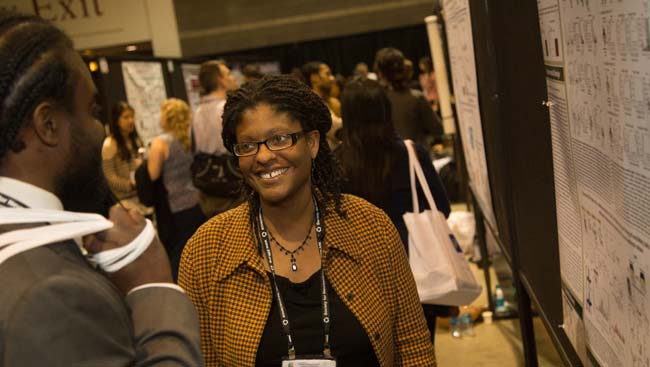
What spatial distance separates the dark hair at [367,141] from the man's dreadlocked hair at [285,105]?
47.3 inches

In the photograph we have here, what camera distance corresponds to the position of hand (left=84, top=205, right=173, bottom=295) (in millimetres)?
1294

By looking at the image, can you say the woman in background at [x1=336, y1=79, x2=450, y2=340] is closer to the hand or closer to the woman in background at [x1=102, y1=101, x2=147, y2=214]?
the hand

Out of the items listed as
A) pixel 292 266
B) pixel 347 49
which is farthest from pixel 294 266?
pixel 347 49

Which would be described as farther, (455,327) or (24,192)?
(455,327)

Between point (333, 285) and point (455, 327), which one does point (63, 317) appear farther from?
point (455, 327)

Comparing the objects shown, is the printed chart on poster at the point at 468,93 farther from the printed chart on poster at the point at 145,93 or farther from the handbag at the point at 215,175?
the printed chart on poster at the point at 145,93

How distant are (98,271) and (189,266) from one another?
111cm

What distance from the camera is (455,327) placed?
5406 mm

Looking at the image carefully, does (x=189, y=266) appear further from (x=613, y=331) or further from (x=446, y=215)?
(x=446, y=215)

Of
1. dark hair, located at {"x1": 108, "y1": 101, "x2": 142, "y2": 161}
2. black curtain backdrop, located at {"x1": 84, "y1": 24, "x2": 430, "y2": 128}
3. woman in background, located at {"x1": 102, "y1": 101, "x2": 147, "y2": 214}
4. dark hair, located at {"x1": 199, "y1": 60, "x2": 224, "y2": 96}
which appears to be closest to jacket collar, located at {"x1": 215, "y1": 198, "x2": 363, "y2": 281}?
dark hair, located at {"x1": 199, "y1": 60, "x2": 224, "y2": 96}

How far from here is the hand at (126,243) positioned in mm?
1294

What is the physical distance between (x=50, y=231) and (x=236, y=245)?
3.86ft

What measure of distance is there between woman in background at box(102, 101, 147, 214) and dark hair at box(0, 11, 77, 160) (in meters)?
5.46

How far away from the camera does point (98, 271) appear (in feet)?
4.25
